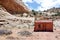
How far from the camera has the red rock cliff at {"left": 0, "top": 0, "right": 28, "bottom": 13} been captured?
21.5 meters

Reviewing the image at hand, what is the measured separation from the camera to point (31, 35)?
10586 mm

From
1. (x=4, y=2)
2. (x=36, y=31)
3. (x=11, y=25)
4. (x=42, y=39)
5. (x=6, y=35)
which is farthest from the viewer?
(x=4, y=2)

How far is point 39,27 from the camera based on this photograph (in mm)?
11844

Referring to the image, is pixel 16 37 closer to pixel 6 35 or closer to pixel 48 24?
pixel 6 35

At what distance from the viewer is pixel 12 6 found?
22.1m

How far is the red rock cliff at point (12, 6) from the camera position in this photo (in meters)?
21.5

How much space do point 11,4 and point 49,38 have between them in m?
12.8

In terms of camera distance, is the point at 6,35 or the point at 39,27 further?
the point at 39,27

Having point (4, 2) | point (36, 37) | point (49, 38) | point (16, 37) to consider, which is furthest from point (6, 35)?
point (4, 2)

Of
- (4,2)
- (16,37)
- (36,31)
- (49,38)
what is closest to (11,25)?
(36,31)

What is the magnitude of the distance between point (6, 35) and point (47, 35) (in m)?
2.13

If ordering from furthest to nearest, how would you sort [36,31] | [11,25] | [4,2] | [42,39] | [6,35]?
[4,2] → [11,25] → [36,31] → [6,35] → [42,39]

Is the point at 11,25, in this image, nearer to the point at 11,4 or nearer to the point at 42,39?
the point at 42,39

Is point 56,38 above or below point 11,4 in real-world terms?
below
